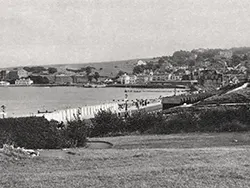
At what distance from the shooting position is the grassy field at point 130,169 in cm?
841

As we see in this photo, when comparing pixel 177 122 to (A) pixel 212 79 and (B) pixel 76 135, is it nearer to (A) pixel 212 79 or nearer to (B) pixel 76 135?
(B) pixel 76 135

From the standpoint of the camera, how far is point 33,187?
8141 mm

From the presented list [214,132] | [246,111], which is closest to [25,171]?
[214,132]

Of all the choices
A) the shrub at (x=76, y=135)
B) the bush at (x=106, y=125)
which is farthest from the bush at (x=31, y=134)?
the bush at (x=106, y=125)

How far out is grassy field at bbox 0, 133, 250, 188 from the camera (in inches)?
331

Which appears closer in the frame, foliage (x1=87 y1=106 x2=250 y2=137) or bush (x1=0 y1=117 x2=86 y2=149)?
bush (x1=0 y1=117 x2=86 y2=149)

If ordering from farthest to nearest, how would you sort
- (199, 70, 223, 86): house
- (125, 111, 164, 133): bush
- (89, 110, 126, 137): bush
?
1. (199, 70, 223, 86): house
2. (89, 110, 126, 137): bush
3. (125, 111, 164, 133): bush

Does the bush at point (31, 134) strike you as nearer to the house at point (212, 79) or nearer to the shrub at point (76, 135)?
the shrub at point (76, 135)

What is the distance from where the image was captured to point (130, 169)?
31.6ft

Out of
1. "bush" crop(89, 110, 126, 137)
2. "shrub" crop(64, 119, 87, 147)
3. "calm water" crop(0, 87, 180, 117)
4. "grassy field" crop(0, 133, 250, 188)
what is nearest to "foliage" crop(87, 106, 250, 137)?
"bush" crop(89, 110, 126, 137)

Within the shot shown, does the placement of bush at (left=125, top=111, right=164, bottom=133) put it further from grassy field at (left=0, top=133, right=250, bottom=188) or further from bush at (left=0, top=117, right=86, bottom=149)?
grassy field at (left=0, top=133, right=250, bottom=188)

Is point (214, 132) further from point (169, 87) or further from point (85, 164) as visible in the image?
point (169, 87)

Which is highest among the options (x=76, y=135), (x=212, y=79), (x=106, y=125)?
(x=76, y=135)

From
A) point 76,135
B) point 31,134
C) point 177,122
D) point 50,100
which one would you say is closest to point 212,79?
point 50,100
